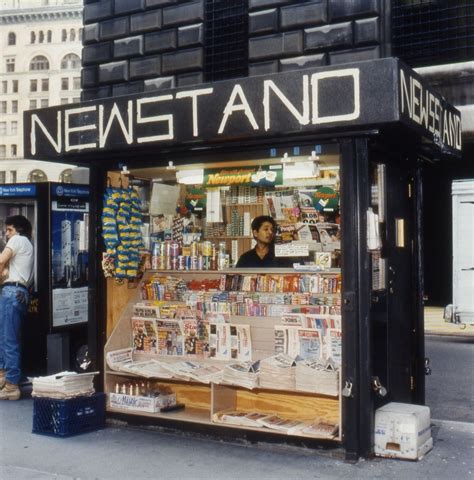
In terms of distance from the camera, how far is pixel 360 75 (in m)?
4.91

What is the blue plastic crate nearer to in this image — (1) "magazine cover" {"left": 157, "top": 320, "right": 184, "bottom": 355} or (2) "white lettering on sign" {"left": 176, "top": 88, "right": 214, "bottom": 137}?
(1) "magazine cover" {"left": 157, "top": 320, "right": 184, "bottom": 355}

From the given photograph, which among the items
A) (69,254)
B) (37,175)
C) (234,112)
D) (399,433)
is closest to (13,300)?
(69,254)

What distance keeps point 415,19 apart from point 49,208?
Result: 25.0ft

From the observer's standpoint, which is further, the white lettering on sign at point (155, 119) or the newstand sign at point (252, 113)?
the white lettering on sign at point (155, 119)

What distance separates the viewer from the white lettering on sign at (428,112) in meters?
4.99

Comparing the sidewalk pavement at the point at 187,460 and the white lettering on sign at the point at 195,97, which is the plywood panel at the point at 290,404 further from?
the white lettering on sign at the point at 195,97

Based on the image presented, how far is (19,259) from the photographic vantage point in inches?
296

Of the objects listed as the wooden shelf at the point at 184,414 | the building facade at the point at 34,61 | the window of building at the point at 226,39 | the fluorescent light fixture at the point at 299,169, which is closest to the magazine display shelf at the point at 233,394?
the wooden shelf at the point at 184,414

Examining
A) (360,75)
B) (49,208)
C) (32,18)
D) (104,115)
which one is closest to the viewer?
(360,75)

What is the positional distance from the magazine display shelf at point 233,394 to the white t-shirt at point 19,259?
5.10ft

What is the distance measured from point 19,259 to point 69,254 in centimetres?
100

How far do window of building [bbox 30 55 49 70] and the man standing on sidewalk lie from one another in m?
69.7

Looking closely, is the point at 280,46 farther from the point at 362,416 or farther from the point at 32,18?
the point at 32,18

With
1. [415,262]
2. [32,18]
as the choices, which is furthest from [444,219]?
[32,18]
